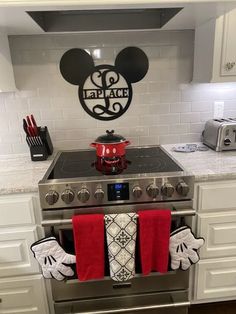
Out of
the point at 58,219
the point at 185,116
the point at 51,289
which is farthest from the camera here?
the point at 185,116

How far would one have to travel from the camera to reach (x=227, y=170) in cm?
140

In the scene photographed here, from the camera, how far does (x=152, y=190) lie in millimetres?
1320

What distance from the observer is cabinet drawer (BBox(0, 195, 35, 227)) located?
1333 mm

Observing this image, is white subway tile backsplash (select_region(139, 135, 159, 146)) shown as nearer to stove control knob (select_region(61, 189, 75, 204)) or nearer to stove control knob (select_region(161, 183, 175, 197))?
stove control knob (select_region(161, 183, 175, 197))

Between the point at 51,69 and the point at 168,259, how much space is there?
1.38 meters

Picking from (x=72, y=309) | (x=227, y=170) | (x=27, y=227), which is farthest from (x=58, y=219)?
(x=227, y=170)

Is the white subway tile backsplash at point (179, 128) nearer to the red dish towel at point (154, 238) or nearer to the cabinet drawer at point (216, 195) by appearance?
the cabinet drawer at point (216, 195)

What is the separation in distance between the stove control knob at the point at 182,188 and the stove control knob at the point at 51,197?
2.02 feet

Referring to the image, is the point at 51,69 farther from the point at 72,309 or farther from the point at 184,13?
the point at 72,309

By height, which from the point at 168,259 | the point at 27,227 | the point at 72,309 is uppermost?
the point at 27,227

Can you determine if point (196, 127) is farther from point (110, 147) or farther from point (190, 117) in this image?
point (110, 147)

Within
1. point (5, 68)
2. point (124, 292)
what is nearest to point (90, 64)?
point (5, 68)

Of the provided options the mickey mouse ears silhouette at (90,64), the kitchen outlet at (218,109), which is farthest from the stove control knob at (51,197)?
the kitchen outlet at (218,109)

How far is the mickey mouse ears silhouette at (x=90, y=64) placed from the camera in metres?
1.73
